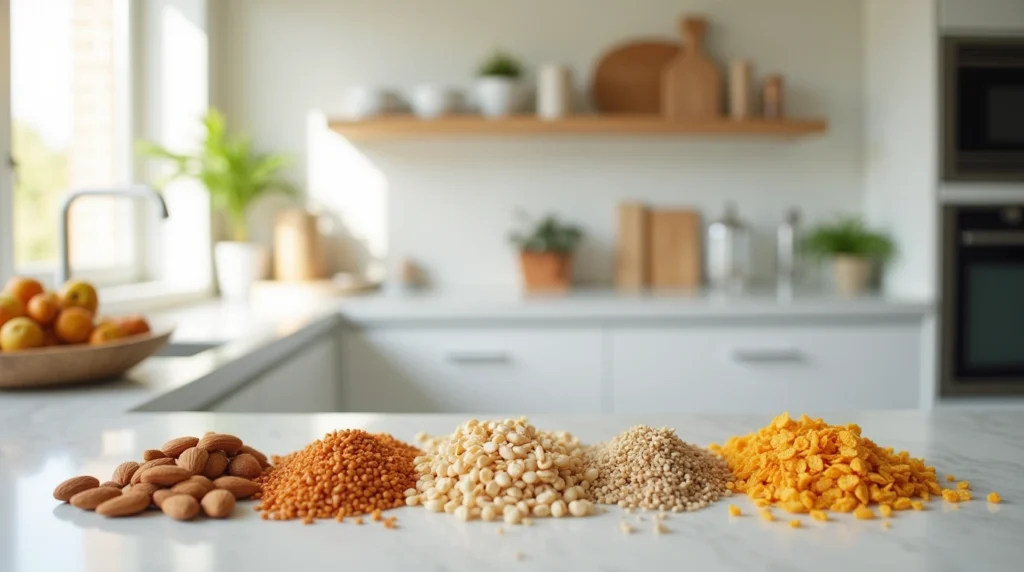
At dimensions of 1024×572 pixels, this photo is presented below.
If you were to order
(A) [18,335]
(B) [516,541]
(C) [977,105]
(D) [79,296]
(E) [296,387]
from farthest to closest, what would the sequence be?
(C) [977,105] < (E) [296,387] < (D) [79,296] < (A) [18,335] < (B) [516,541]

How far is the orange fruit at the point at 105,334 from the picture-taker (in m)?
1.50

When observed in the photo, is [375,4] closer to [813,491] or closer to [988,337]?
[988,337]

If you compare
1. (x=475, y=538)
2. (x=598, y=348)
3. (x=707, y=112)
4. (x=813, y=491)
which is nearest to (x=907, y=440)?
(x=813, y=491)

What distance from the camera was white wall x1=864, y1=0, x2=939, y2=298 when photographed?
271 cm

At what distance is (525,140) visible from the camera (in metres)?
3.27

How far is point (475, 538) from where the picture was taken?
745mm

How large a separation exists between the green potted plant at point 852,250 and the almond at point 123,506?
8.57 feet

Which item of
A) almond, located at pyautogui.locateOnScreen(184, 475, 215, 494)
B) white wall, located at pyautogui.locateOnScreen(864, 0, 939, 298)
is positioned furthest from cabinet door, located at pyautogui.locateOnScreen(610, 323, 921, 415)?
almond, located at pyautogui.locateOnScreen(184, 475, 215, 494)

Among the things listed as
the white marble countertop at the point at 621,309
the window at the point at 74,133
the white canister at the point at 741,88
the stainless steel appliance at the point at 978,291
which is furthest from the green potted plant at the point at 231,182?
the stainless steel appliance at the point at 978,291

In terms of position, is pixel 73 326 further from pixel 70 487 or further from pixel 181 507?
pixel 181 507

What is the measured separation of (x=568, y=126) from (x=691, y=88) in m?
0.55

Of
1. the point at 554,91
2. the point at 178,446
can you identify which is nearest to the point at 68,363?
the point at 178,446

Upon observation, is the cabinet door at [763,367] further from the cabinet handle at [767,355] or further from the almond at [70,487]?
the almond at [70,487]

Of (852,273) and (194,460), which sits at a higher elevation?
(852,273)
